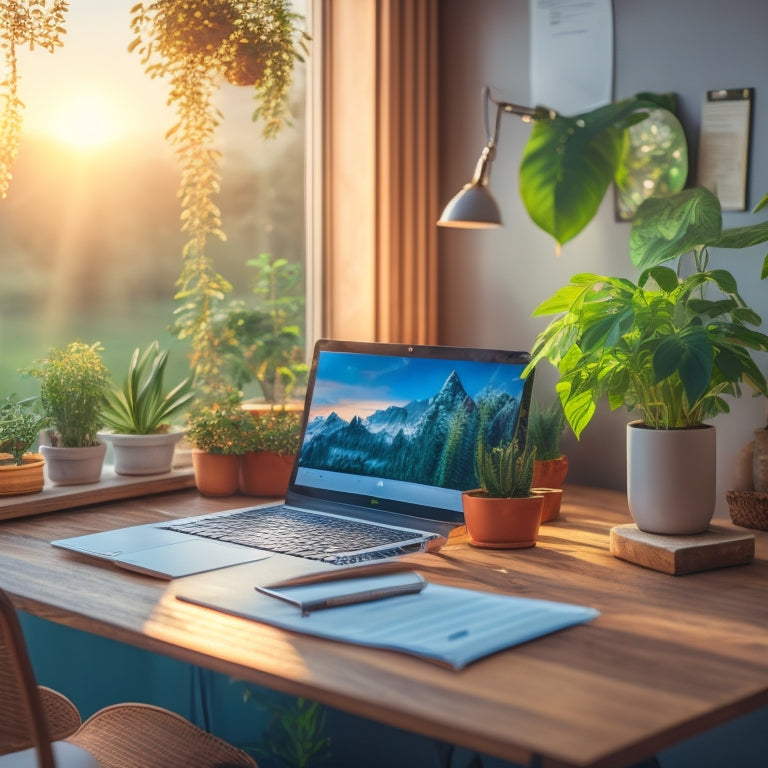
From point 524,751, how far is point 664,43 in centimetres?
151

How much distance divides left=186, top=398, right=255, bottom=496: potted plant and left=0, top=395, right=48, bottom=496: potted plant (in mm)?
274

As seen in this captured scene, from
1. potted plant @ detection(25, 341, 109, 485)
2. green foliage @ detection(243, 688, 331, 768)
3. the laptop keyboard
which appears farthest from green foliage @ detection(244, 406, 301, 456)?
green foliage @ detection(243, 688, 331, 768)

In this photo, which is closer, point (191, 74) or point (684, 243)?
point (684, 243)

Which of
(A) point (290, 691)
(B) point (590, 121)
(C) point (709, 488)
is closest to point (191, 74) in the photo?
(C) point (709, 488)

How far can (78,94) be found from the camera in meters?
1.92

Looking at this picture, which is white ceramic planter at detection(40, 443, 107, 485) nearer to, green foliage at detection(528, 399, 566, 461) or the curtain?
the curtain

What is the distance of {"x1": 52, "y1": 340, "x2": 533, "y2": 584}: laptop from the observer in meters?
1.41

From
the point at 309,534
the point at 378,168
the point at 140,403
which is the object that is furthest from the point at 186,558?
the point at 378,168

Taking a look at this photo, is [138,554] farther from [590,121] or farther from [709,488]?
[590,121]

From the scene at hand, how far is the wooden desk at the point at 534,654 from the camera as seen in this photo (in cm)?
83

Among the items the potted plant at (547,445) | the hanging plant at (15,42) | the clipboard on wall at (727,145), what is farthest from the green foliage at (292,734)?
the clipboard on wall at (727,145)

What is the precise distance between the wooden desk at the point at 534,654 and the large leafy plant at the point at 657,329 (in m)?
0.23

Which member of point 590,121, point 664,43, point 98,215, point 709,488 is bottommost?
point 709,488

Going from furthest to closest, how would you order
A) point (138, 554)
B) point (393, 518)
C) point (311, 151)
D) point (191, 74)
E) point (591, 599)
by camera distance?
1. point (311, 151)
2. point (191, 74)
3. point (393, 518)
4. point (138, 554)
5. point (591, 599)
